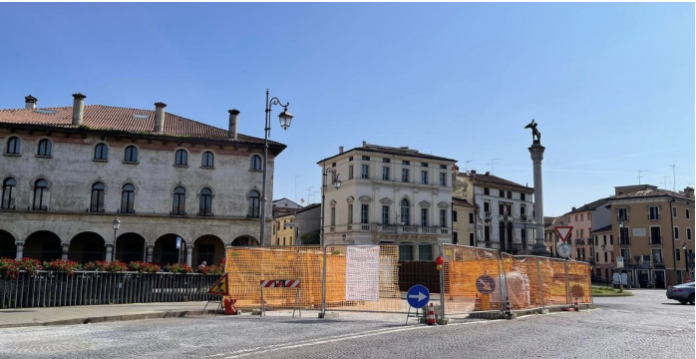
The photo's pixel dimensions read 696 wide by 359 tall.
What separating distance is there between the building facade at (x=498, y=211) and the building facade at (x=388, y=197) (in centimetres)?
856

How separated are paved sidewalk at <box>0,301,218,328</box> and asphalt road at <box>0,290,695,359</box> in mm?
750

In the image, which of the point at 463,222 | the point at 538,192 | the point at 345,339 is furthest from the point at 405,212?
the point at 345,339

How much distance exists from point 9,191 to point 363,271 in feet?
93.9

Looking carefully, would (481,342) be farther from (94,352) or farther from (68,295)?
(68,295)

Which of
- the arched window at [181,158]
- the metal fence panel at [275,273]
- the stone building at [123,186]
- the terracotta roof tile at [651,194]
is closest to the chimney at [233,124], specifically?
the stone building at [123,186]

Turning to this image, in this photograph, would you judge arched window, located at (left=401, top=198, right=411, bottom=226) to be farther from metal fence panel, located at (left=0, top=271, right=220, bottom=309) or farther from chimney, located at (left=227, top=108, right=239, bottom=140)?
metal fence panel, located at (left=0, top=271, right=220, bottom=309)

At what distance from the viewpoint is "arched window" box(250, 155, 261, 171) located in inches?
1460

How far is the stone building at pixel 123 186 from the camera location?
112ft

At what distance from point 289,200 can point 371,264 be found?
70611mm

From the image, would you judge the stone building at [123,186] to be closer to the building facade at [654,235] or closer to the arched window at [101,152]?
the arched window at [101,152]

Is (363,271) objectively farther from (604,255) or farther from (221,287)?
(604,255)

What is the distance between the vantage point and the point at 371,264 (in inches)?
606

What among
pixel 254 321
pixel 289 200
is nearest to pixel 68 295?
pixel 254 321

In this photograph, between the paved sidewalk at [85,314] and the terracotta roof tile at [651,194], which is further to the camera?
the terracotta roof tile at [651,194]
